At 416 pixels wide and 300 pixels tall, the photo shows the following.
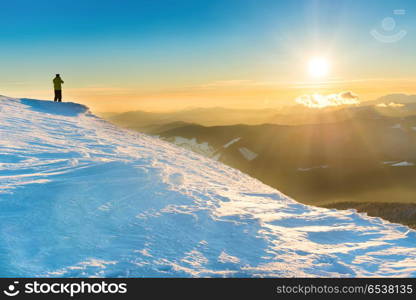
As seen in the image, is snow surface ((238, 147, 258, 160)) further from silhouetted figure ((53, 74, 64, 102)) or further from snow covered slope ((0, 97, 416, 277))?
snow covered slope ((0, 97, 416, 277))

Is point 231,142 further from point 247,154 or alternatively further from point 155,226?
point 155,226

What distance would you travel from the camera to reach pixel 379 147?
161m

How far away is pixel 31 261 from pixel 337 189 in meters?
105

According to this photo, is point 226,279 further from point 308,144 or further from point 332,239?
point 308,144

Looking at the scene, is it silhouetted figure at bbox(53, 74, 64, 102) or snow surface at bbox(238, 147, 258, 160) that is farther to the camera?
snow surface at bbox(238, 147, 258, 160)

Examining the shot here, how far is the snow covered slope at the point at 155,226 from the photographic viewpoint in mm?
6824

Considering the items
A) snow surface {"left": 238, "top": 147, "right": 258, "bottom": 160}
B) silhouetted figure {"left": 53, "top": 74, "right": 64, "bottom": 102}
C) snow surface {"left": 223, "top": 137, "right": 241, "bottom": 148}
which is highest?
snow surface {"left": 223, "top": 137, "right": 241, "bottom": 148}

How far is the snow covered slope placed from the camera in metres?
6.82

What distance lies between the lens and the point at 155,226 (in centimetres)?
827

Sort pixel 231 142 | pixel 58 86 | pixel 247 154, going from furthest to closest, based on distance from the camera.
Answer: pixel 231 142, pixel 247 154, pixel 58 86

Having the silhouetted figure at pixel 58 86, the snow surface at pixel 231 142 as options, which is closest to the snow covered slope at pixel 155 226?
the silhouetted figure at pixel 58 86

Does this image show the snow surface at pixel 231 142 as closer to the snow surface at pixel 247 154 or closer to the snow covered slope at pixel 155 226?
the snow surface at pixel 247 154

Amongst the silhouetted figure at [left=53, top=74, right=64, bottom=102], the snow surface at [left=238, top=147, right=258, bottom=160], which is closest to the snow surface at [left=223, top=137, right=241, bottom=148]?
the snow surface at [left=238, top=147, right=258, bottom=160]

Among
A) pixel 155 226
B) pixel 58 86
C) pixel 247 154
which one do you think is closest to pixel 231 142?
pixel 247 154
